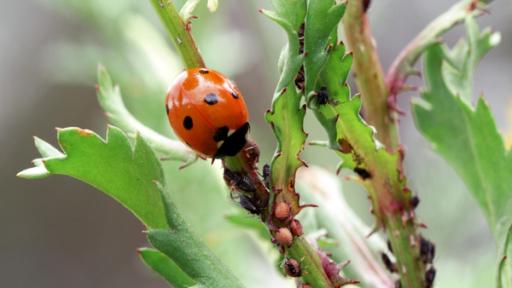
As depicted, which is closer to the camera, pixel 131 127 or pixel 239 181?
pixel 239 181

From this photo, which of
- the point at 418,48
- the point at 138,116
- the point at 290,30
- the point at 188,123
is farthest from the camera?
the point at 138,116

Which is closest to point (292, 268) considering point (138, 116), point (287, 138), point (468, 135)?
point (287, 138)

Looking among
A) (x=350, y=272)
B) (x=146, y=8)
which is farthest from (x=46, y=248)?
(x=350, y=272)

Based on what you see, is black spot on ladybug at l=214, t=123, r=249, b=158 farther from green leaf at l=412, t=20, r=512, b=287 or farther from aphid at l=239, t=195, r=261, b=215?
green leaf at l=412, t=20, r=512, b=287

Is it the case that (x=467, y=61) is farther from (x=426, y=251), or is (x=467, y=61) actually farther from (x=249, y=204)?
(x=249, y=204)

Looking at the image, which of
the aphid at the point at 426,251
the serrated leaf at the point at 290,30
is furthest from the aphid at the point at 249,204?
the aphid at the point at 426,251

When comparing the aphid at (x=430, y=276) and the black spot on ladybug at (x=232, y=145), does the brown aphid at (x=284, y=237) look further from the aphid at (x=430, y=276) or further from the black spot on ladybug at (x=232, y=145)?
the aphid at (x=430, y=276)
